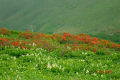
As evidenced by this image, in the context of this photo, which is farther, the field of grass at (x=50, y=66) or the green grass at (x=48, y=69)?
the field of grass at (x=50, y=66)

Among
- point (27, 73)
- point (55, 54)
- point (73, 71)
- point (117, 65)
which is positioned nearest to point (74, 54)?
point (55, 54)

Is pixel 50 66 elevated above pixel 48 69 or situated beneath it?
elevated above

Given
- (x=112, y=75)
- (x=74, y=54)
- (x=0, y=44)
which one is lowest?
(x=112, y=75)

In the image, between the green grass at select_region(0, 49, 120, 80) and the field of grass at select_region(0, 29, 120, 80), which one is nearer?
the green grass at select_region(0, 49, 120, 80)

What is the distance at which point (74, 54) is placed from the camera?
17.1m

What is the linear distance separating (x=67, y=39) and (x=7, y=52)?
410 inches

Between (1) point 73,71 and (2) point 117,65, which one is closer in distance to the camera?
(1) point 73,71

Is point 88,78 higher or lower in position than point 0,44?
lower

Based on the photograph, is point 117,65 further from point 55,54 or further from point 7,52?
point 7,52

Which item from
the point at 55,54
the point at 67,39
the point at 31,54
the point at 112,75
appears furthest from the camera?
the point at 67,39

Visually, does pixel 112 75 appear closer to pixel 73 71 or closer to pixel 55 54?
pixel 73 71

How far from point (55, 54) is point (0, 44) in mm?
4309

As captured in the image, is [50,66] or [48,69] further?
[50,66]

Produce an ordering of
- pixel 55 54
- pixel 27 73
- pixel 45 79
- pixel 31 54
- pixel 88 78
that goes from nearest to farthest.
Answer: pixel 45 79, pixel 27 73, pixel 88 78, pixel 31 54, pixel 55 54
